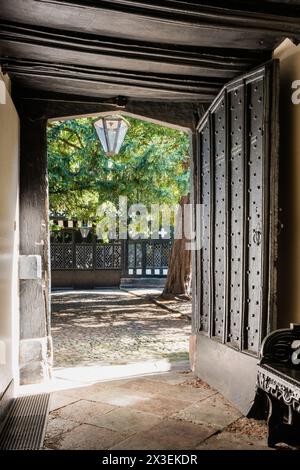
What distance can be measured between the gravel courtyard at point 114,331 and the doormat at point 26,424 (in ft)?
5.87

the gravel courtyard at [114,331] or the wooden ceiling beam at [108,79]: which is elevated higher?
the wooden ceiling beam at [108,79]

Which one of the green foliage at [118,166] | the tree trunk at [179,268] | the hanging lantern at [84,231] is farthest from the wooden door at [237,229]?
the hanging lantern at [84,231]

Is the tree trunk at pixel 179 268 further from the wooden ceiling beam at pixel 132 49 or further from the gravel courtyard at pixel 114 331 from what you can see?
the wooden ceiling beam at pixel 132 49

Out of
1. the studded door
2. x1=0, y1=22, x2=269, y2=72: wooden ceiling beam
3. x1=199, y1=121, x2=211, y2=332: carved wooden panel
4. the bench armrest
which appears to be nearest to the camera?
the bench armrest

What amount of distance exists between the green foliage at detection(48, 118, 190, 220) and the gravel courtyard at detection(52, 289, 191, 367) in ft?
10.2

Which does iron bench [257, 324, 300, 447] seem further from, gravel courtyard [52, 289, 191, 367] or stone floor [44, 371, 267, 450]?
gravel courtyard [52, 289, 191, 367]

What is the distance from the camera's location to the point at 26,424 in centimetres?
455

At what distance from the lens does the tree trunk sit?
14.3 m

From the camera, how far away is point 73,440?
4125 mm

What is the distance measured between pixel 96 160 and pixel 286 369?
32.9 ft

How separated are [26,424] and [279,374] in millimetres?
2524

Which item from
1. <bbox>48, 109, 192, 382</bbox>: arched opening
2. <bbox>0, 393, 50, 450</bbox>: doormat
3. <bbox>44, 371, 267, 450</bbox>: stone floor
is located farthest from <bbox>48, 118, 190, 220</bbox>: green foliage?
<bbox>0, 393, 50, 450</bbox>: doormat

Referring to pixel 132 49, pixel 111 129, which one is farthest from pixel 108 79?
pixel 111 129

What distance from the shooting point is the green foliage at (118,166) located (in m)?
12.6
